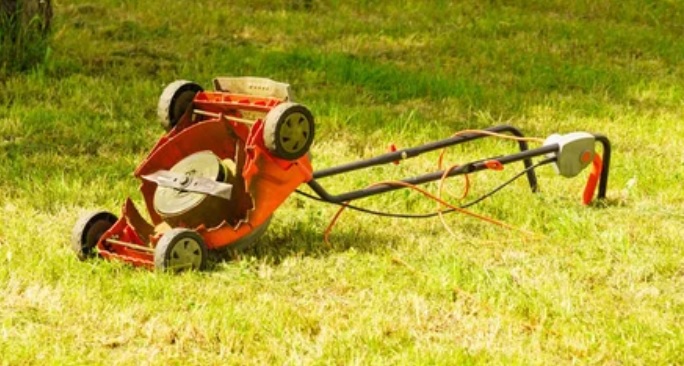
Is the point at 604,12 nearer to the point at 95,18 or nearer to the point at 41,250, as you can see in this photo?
the point at 95,18

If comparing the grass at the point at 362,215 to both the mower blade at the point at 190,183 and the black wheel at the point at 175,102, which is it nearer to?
the mower blade at the point at 190,183

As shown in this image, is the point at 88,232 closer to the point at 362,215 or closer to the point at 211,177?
the point at 211,177

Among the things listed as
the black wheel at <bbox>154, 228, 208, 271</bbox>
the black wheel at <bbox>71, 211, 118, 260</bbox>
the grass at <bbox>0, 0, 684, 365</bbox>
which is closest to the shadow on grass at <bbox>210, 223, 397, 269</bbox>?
the grass at <bbox>0, 0, 684, 365</bbox>

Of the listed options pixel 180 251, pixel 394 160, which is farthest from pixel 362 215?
pixel 180 251

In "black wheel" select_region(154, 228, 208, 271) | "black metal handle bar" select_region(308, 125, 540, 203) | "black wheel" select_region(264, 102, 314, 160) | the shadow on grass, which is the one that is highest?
"black wheel" select_region(264, 102, 314, 160)

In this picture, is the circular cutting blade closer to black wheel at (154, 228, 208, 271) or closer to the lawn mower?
the lawn mower

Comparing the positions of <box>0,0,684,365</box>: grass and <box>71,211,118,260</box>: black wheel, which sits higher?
<box>71,211,118,260</box>: black wheel

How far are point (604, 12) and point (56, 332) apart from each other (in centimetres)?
999

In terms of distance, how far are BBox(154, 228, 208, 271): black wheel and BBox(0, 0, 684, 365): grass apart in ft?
0.23

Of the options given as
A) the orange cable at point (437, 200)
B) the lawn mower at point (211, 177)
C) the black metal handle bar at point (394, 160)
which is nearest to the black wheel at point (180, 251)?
the lawn mower at point (211, 177)

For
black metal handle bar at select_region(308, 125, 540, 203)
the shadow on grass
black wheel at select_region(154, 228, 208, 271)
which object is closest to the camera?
black wheel at select_region(154, 228, 208, 271)

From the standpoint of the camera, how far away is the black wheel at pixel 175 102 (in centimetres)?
503

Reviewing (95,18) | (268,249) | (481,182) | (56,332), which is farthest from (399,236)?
(95,18)

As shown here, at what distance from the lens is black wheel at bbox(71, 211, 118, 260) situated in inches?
189
